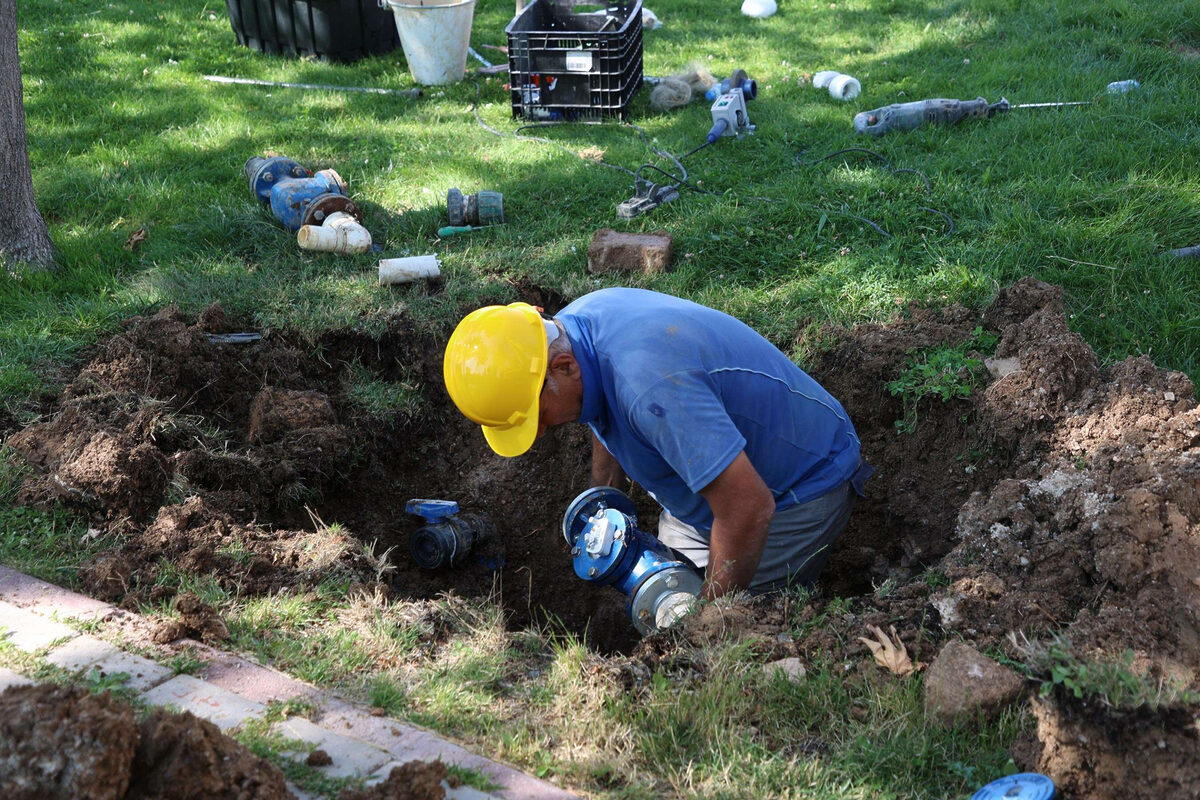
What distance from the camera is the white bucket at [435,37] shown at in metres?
7.24

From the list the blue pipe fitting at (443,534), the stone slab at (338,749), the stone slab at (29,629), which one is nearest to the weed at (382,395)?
the blue pipe fitting at (443,534)

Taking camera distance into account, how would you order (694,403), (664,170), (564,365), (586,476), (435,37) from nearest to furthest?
1. (694,403)
2. (564,365)
3. (586,476)
4. (664,170)
5. (435,37)

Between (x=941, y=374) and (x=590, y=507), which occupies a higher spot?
(x=941, y=374)

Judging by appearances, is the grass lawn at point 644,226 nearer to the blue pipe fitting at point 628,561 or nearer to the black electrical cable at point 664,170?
the black electrical cable at point 664,170

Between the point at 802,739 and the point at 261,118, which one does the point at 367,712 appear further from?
the point at 261,118

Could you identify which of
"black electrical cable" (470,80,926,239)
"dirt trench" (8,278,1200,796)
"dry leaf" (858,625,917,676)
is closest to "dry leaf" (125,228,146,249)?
"dirt trench" (8,278,1200,796)

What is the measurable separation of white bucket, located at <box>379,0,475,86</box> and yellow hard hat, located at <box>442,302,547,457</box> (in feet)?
17.1

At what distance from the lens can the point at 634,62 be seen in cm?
694

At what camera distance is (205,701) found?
238cm

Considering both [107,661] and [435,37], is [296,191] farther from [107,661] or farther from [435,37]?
[107,661]

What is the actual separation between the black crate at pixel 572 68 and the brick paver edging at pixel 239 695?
4.91 m

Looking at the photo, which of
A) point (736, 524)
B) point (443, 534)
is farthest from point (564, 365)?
point (443, 534)

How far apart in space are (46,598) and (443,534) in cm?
134

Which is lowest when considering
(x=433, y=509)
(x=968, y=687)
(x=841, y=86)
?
(x=433, y=509)
